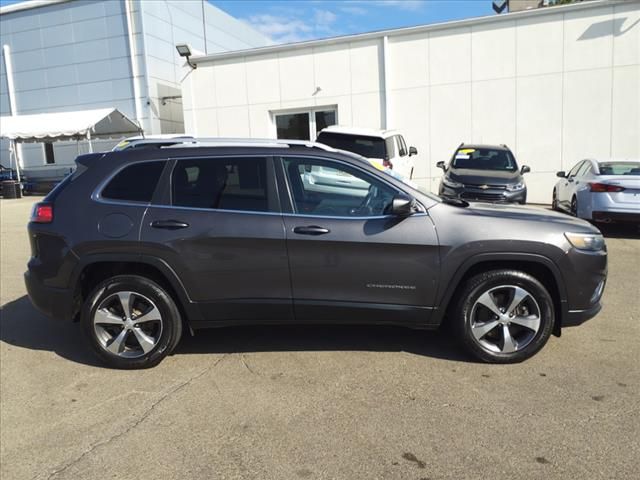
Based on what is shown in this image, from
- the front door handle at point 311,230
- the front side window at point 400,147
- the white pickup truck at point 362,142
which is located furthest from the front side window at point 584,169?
the front door handle at point 311,230

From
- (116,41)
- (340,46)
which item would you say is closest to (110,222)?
(340,46)

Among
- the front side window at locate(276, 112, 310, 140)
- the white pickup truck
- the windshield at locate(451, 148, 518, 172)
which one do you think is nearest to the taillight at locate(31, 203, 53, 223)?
the white pickup truck

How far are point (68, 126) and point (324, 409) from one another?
2101 cm

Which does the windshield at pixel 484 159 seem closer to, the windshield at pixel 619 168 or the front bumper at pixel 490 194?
the front bumper at pixel 490 194

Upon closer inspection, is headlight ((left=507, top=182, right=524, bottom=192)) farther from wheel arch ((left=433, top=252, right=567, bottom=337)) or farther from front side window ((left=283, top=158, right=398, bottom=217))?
front side window ((left=283, top=158, right=398, bottom=217))

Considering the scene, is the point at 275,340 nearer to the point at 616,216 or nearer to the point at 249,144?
the point at 249,144

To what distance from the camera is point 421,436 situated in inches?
125

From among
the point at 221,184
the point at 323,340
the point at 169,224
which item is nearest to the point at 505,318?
the point at 323,340

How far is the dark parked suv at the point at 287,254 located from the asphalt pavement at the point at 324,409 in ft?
1.18

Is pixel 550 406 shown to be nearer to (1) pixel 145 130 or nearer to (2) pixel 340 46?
(2) pixel 340 46

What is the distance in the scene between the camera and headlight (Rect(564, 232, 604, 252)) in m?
4.04

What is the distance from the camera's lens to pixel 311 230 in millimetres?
4035

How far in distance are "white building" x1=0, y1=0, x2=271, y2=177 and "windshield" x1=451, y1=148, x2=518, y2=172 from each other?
15067 millimetres

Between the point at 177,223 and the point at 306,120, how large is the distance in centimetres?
1322
